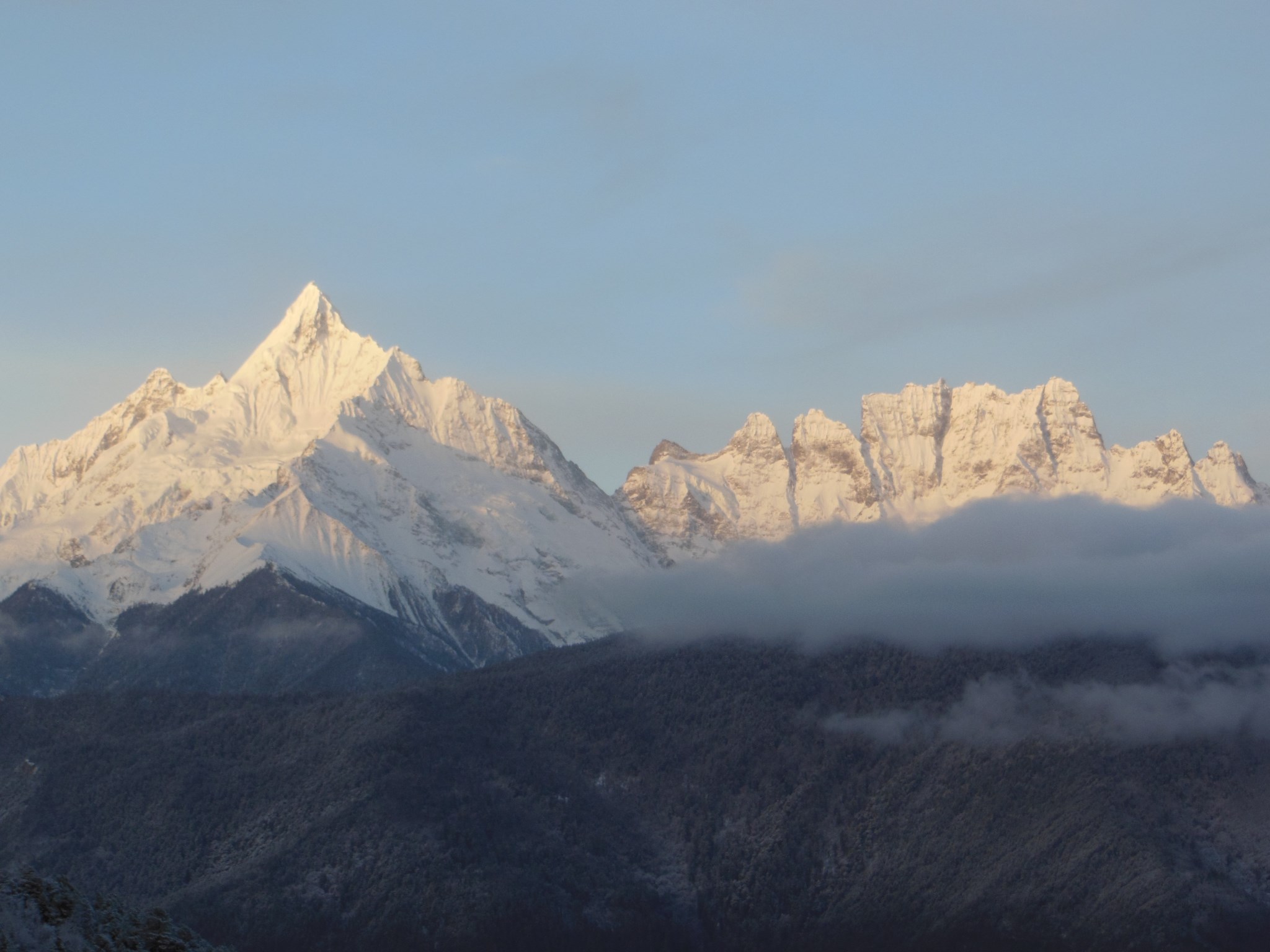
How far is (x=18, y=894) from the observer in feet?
611

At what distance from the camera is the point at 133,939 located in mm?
189250

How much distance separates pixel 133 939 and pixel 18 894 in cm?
1125
